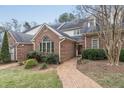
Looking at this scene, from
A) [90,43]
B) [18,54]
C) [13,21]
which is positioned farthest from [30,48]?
[13,21]

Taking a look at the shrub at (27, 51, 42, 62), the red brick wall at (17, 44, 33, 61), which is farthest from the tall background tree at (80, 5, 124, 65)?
the red brick wall at (17, 44, 33, 61)

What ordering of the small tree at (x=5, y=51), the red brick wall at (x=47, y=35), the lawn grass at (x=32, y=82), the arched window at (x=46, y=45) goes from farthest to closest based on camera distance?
the small tree at (x=5, y=51) → the arched window at (x=46, y=45) → the red brick wall at (x=47, y=35) → the lawn grass at (x=32, y=82)

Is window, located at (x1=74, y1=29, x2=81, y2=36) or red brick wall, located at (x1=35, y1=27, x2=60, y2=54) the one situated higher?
window, located at (x1=74, y1=29, x2=81, y2=36)

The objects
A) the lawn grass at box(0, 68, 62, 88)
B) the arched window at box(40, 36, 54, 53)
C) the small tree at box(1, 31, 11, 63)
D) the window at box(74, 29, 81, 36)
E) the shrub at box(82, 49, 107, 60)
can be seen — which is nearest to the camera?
the lawn grass at box(0, 68, 62, 88)

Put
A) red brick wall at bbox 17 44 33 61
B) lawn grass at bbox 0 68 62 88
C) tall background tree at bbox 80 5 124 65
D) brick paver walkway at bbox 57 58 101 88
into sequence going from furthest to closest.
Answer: red brick wall at bbox 17 44 33 61, tall background tree at bbox 80 5 124 65, lawn grass at bbox 0 68 62 88, brick paver walkway at bbox 57 58 101 88

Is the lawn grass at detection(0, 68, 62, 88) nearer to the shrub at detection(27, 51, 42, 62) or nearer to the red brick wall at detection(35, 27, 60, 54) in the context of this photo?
the shrub at detection(27, 51, 42, 62)

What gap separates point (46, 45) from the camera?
18.5 m

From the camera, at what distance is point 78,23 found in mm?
28625

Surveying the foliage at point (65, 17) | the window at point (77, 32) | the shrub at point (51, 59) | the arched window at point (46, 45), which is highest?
the foliage at point (65, 17)

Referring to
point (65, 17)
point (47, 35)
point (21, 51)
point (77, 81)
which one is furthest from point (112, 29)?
point (65, 17)

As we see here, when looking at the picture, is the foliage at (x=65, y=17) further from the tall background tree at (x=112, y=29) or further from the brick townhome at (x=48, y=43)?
the tall background tree at (x=112, y=29)

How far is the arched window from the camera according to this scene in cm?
1816

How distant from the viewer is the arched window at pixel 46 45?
18156mm

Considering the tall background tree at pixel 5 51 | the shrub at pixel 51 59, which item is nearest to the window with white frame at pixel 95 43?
the shrub at pixel 51 59
